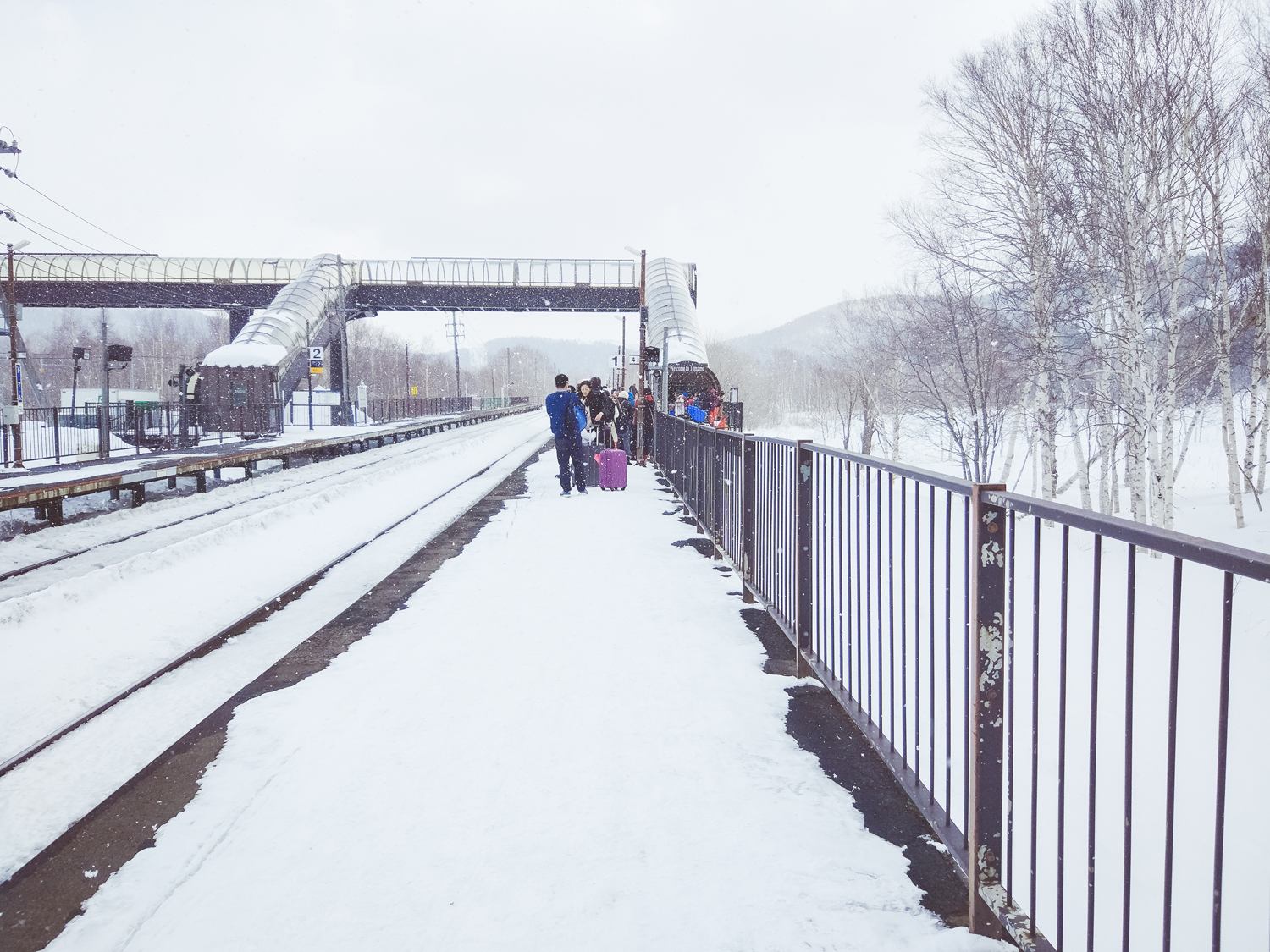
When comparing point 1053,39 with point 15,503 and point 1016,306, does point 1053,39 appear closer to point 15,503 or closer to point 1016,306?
point 1016,306

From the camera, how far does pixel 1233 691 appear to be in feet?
26.0

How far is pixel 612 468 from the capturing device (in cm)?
1429

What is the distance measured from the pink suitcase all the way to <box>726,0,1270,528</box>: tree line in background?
875cm

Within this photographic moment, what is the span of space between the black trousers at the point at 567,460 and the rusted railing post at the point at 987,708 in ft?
36.3

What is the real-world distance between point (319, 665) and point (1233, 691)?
327 inches

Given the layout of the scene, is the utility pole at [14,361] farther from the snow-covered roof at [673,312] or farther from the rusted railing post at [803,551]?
the snow-covered roof at [673,312]

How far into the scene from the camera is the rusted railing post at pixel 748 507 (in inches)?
248

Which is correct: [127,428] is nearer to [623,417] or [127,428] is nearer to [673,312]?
[623,417]

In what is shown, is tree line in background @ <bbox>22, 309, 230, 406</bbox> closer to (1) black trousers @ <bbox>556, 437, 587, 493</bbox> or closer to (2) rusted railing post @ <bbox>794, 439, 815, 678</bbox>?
(1) black trousers @ <bbox>556, 437, 587, 493</bbox>

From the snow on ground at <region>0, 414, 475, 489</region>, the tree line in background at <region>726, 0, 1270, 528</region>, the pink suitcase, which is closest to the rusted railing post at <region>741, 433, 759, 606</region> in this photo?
the pink suitcase

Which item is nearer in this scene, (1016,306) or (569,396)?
(569,396)

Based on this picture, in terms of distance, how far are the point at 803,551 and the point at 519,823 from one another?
92.1 inches

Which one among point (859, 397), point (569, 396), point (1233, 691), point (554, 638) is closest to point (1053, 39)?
point (569, 396)

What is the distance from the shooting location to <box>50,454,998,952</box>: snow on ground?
2.40 metres
